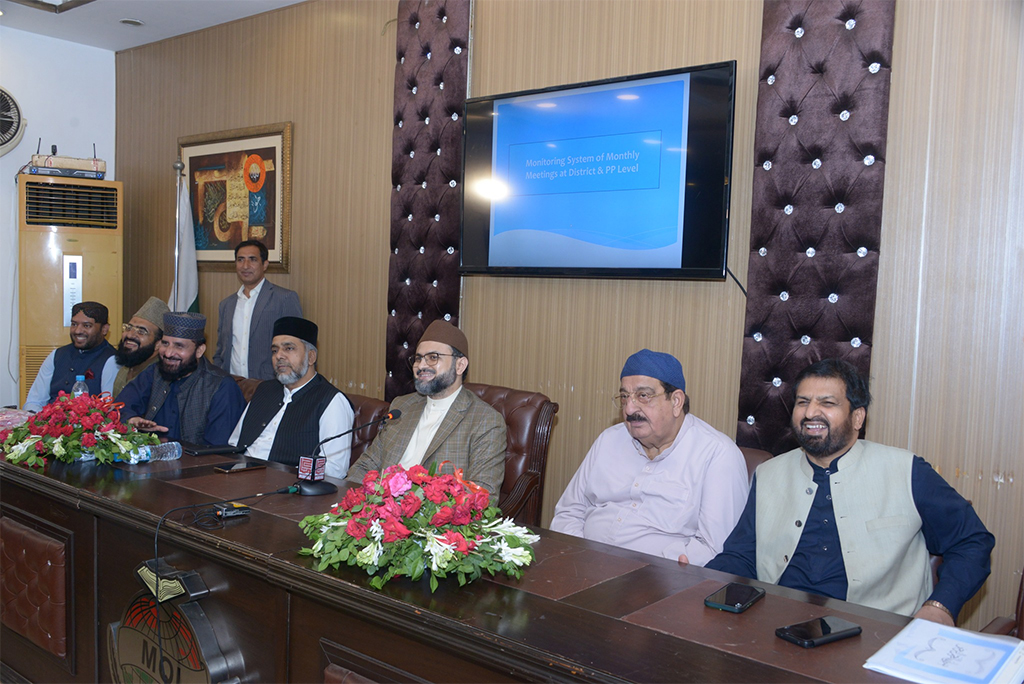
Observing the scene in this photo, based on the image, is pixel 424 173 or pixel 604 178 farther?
pixel 424 173

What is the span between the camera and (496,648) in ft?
4.94

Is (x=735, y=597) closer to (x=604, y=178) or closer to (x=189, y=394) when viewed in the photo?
(x=604, y=178)

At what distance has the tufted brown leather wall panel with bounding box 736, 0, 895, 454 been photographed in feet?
9.40

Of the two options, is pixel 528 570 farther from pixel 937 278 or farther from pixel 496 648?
pixel 937 278

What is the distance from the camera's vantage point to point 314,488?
255cm

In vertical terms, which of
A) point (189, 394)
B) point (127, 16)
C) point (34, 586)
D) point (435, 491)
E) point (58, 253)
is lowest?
point (34, 586)

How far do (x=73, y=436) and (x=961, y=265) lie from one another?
3117mm

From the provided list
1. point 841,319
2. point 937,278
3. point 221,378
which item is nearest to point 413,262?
point 221,378

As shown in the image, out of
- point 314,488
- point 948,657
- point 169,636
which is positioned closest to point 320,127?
point 314,488

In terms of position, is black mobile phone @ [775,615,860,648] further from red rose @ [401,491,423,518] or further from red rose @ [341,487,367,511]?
red rose @ [341,487,367,511]

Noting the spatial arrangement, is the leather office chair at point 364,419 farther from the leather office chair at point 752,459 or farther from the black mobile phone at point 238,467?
the leather office chair at point 752,459

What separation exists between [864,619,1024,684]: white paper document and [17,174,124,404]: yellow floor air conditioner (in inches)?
221

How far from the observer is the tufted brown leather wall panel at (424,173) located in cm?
412

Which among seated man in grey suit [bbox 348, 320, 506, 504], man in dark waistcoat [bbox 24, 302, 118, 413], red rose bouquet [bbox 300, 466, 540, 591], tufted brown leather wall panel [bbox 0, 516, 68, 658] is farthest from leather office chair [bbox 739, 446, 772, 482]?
man in dark waistcoat [bbox 24, 302, 118, 413]
